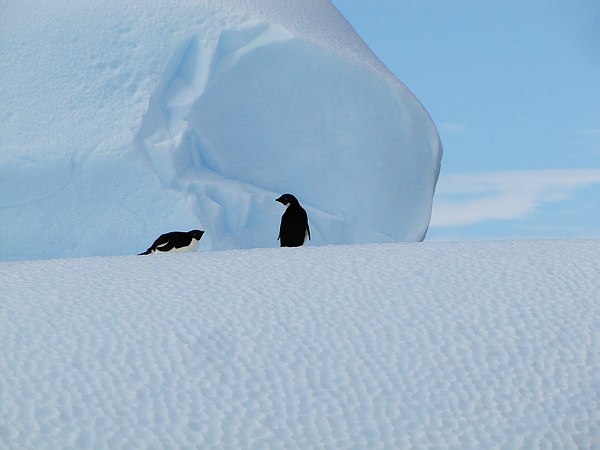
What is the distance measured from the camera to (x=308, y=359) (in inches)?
37.8

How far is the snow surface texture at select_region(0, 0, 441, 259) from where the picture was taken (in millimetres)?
5441

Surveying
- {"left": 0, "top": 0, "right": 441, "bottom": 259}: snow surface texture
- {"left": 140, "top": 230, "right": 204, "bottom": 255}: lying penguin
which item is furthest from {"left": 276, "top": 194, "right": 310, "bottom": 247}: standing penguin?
{"left": 0, "top": 0, "right": 441, "bottom": 259}: snow surface texture

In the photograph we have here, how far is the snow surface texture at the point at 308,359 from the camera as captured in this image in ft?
2.93

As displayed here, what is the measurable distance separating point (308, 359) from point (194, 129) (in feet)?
16.2

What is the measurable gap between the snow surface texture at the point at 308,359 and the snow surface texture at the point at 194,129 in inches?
169

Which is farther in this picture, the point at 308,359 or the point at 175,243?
the point at 175,243

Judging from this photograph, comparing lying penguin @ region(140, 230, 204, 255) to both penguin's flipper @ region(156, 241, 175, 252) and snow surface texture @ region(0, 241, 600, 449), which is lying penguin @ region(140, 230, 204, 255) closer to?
penguin's flipper @ region(156, 241, 175, 252)

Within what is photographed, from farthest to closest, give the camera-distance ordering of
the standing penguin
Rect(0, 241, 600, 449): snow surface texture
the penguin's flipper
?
the standing penguin < the penguin's flipper < Rect(0, 241, 600, 449): snow surface texture

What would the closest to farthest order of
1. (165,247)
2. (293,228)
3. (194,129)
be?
1. (165,247)
2. (293,228)
3. (194,129)

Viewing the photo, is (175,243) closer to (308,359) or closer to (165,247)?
(165,247)

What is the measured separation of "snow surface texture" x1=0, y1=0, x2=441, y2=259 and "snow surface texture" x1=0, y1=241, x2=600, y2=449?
14.1 ft

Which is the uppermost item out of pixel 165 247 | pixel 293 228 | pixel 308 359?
pixel 293 228

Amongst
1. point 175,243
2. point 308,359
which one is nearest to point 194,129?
point 175,243

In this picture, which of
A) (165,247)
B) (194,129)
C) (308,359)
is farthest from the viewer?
(194,129)
